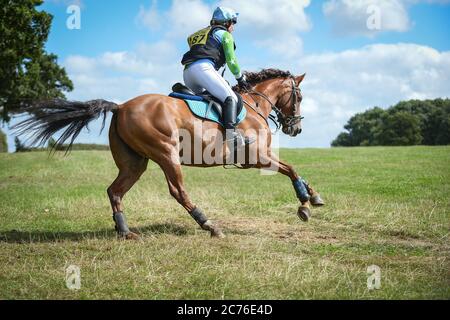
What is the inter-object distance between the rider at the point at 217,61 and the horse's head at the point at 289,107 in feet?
4.99

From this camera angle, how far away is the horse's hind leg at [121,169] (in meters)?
8.08

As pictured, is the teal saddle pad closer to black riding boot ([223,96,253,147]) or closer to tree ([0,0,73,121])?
black riding boot ([223,96,253,147])

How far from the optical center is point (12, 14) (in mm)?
31188

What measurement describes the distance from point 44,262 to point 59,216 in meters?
4.25

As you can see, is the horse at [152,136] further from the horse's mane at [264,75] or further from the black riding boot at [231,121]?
the horse's mane at [264,75]

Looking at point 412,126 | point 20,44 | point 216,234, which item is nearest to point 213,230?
point 216,234

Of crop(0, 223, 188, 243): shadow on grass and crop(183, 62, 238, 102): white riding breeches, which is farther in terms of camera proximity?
crop(183, 62, 238, 102): white riding breeches

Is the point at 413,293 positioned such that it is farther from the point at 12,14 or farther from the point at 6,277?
the point at 12,14

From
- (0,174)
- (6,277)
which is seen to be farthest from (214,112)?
(0,174)

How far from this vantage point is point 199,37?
8477 mm

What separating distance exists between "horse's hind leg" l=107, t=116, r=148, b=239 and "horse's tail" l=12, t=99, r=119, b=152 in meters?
0.37

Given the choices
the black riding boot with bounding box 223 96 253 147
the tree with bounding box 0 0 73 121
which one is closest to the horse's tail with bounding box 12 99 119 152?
the black riding boot with bounding box 223 96 253 147

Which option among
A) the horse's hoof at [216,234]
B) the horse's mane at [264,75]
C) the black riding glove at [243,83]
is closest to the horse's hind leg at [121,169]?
the horse's hoof at [216,234]

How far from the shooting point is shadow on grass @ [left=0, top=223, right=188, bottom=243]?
7.96 meters
